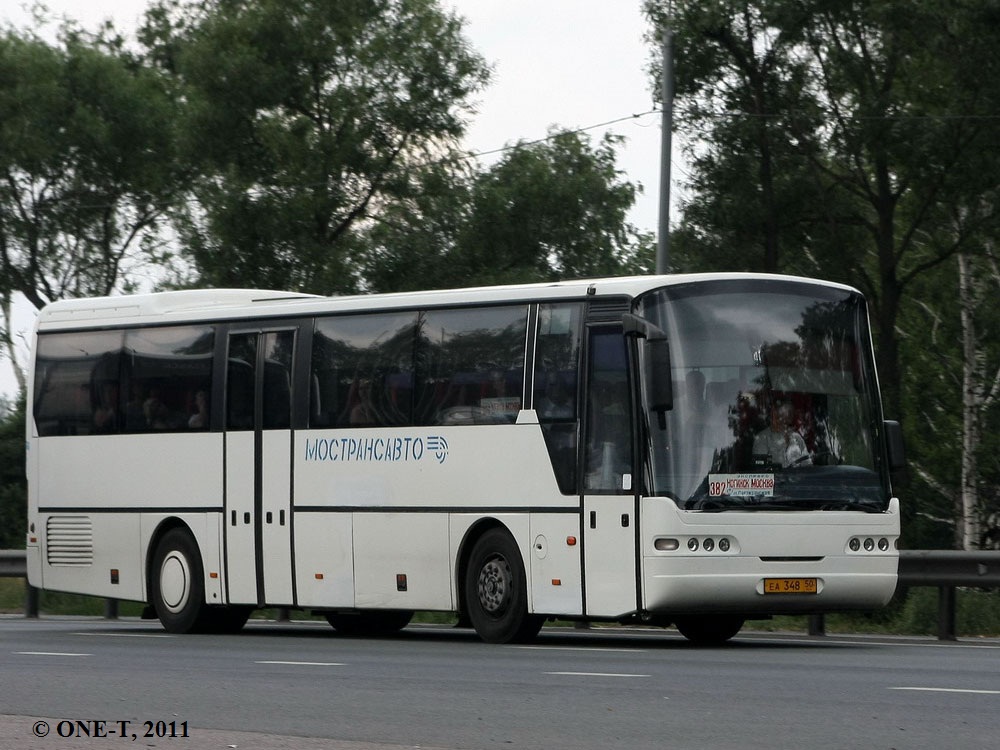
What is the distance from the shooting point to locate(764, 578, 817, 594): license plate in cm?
1653

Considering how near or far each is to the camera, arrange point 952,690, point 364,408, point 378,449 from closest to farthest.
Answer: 1. point 952,690
2. point 378,449
3. point 364,408

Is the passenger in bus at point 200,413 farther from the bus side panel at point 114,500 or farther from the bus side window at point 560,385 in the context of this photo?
the bus side window at point 560,385

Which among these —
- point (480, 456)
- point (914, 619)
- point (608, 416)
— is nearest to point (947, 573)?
point (914, 619)

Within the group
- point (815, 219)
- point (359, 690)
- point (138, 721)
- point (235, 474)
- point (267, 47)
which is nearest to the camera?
point (138, 721)

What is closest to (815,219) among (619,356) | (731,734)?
(619,356)

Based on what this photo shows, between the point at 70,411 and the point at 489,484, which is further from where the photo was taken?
the point at 70,411

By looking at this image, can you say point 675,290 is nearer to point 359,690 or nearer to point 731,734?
point 359,690

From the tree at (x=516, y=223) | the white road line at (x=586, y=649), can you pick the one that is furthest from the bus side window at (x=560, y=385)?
the tree at (x=516, y=223)

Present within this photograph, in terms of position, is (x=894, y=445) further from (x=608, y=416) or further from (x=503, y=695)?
(x=503, y=695)

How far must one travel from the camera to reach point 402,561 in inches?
736

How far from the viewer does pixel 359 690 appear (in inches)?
495

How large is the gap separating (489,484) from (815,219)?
17.1 meters

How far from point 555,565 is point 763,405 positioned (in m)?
2.19

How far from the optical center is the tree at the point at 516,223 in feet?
135
